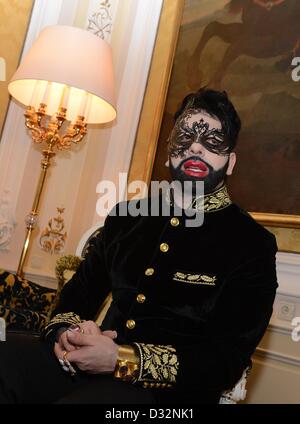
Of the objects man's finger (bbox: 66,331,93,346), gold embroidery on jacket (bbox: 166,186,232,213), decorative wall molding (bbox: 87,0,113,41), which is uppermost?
decorative wall molding (bbox: 87,0,113,41)

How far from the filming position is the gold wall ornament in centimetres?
392

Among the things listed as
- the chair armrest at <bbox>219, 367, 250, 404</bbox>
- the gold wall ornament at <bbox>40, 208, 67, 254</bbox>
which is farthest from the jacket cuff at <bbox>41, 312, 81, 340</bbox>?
the gold wall ornament at <bbox>40, 208, 67, 254</bbox>

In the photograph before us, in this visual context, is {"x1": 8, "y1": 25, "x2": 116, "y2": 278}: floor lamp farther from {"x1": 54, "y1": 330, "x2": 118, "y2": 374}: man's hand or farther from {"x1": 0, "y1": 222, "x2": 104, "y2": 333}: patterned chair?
{"x1": 54, "y1": 330, "x2": 118, "y2": 374}: man's hand

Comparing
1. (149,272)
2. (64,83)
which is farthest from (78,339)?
(64,83)

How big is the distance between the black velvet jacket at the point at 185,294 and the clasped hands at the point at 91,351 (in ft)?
0.31

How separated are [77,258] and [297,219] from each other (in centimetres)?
121

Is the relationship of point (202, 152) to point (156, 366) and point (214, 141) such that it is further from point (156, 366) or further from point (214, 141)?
point (156, 366)

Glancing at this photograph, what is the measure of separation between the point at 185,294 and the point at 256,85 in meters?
1.80

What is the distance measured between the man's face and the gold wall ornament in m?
2.20

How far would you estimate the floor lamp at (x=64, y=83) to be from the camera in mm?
3182

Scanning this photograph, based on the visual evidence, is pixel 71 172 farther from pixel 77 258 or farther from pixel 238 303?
pixel 238 303
